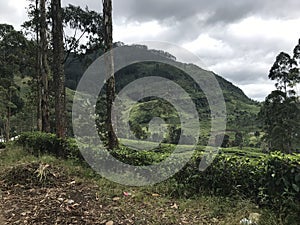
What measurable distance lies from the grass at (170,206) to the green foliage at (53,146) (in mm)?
2554

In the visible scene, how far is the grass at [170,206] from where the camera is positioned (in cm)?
432

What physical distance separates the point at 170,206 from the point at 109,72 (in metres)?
4.21

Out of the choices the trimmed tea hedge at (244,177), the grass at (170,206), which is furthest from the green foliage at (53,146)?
the grass at (170,206)

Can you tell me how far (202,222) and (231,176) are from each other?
1184 mm

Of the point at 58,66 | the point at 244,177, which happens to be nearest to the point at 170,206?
the point at 244,177

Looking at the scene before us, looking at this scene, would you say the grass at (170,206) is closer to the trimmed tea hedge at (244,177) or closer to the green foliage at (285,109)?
the trimmed tea hedge at (244,177)

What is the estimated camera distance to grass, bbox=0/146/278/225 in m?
4.32

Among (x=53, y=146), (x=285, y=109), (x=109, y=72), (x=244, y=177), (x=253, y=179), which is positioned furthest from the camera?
(x=285, y=109)

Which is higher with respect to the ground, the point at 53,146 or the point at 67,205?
the point at 53,146

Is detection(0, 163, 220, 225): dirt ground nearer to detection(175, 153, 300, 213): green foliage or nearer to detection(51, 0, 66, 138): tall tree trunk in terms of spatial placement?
detection(175, 153, 300, 213): green foliage

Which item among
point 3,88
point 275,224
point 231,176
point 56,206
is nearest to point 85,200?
point 56,206

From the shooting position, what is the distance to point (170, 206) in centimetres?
502

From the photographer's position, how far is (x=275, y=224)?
12.5 ft

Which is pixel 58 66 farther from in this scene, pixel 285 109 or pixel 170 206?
pixel 285 109
